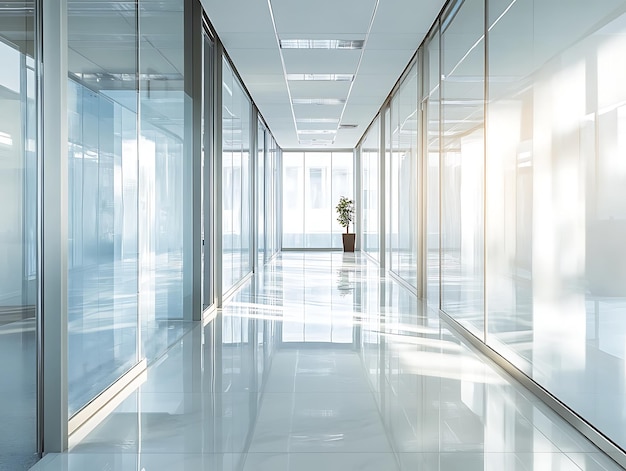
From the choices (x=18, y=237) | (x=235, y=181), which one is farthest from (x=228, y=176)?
(x=18, y=237)

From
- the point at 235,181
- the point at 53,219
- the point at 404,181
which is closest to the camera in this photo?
the point at 53,219

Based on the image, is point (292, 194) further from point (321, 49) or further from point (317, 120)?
point (321, 49)

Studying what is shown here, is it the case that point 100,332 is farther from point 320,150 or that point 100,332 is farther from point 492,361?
point 320,150

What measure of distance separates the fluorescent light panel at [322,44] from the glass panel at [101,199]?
182 inches

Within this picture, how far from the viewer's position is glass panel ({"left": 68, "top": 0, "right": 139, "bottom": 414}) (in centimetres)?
412

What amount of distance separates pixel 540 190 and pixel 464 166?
2.66 m

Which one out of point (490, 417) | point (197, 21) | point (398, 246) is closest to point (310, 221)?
point (398, 246)

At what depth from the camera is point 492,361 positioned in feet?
19.8

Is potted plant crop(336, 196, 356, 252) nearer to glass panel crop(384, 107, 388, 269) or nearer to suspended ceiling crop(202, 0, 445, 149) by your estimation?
glass panel crop(384, 107, 388, 269)

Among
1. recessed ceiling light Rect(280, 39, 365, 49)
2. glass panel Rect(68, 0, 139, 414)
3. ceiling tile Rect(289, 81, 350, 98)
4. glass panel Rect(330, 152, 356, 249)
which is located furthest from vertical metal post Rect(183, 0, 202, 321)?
glass panel Rect(330, 152, 356, 249)

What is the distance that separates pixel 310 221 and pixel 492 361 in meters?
20.0

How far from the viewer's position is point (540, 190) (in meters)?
4.78

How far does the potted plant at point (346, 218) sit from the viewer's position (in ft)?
79.5

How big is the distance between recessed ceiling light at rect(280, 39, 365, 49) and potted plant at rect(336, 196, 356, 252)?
14.4 m
